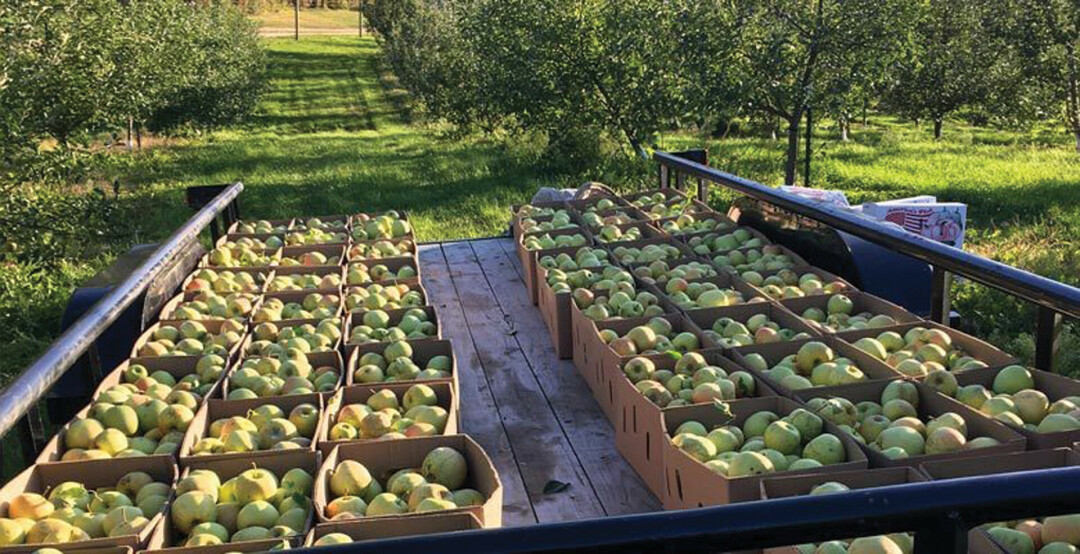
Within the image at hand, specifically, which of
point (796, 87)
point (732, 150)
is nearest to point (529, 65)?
point (796, 87)

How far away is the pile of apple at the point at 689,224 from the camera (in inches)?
219

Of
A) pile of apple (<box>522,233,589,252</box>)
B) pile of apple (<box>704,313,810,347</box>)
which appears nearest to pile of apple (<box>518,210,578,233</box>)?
pile of apple (<box>522,233,589,252</box>)

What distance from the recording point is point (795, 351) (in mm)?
3486

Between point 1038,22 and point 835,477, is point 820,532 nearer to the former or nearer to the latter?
point 835,477

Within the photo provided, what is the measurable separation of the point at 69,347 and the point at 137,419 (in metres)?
0.45

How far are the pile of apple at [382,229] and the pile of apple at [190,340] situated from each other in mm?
1920

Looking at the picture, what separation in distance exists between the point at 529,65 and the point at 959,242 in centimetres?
661

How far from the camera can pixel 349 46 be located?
51.4 meters

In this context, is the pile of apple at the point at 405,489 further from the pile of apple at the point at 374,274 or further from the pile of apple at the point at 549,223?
the pile of apple at the point at 549,223

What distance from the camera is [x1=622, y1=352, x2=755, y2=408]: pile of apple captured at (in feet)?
10.00

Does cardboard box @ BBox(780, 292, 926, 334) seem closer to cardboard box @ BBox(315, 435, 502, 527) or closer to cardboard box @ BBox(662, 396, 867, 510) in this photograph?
cardboard box @ BBox(662, 396, 867, 510)

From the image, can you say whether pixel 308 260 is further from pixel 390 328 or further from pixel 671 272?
pixel 671 272

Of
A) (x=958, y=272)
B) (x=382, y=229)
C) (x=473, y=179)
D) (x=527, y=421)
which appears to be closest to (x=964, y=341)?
(x=958, y=272)

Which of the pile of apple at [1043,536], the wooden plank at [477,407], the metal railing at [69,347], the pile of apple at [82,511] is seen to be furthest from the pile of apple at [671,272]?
the pile of apple at [82,511]
